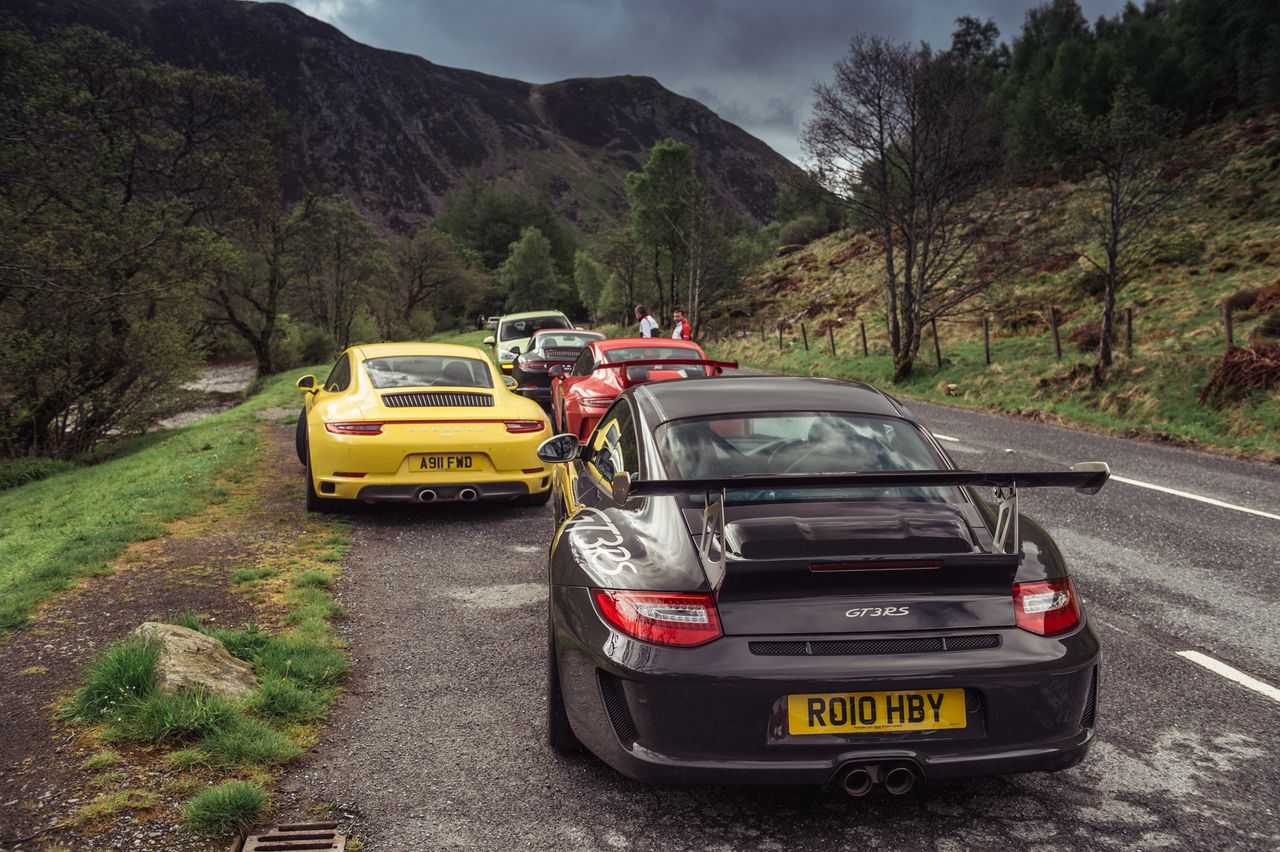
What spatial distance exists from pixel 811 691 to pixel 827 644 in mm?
143

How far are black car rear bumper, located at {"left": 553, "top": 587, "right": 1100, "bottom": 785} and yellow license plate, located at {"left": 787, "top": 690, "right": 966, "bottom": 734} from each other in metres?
0.03

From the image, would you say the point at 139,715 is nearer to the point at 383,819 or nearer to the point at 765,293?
the point at 383,819

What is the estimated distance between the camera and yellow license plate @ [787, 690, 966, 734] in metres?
2.52

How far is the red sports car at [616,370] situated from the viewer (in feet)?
33.7

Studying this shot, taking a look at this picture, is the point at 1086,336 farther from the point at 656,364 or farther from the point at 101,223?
the point at 101,223

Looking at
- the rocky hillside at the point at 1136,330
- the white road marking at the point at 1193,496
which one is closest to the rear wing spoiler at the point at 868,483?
the white road marking at the point at 1193,496

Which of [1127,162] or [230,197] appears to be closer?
[1127,162]

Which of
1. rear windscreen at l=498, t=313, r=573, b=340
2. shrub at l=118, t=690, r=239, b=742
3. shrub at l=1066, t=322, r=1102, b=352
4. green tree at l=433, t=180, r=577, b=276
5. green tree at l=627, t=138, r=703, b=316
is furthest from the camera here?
green tree at l=433, t=180, r=577, b=276

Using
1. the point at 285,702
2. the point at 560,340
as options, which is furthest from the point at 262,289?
the point at 285,702

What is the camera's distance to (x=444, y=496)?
286 inches

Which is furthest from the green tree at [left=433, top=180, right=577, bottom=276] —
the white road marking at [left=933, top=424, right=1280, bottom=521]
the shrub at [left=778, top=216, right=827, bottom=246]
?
the white road marking at [left=933, top=424, right=1280, bottom=521]

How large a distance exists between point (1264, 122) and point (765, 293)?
2529 centimetres

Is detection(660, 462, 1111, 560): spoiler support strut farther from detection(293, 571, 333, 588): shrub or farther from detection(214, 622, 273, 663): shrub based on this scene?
detection(293, 571, 333, 588): shrub

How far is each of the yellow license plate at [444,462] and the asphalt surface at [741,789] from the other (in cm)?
92
